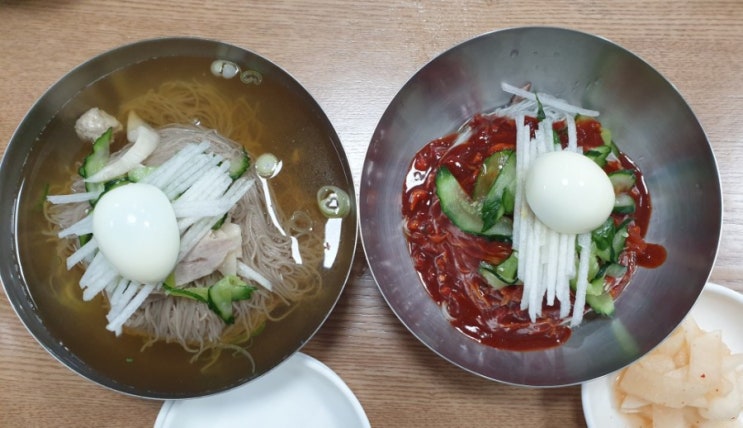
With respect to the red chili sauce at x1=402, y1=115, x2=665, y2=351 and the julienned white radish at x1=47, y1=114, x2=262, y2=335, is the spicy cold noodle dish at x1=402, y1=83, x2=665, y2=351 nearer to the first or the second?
the red chili sauce at x1=402, y1=115, x2=665, y2=351

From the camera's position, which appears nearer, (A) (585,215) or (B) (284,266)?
(A) (585,215)

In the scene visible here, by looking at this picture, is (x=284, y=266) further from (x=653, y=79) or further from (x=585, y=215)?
(x=653, y=79)

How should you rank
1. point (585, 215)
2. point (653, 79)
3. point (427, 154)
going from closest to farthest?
point (585, 215) → point (653, 79) → point (427, 154)

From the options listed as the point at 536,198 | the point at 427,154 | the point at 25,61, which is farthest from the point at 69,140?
the point at 536,198

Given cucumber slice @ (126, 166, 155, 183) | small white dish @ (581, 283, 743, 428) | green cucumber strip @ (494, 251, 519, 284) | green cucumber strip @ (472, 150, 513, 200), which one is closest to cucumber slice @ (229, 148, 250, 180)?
cucumber slice @ (126, 166, 155, 183)

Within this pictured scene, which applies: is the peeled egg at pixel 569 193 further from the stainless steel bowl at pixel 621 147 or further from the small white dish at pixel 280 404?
the small white dish at pixel 280 404

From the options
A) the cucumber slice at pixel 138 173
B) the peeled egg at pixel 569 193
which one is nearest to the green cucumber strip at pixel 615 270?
the peeled egg at pixel 569 193
